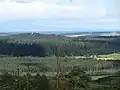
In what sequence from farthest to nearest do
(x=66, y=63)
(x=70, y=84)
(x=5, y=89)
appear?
(x=66, y=63), (x=70, y=84), (x=5, y=89)

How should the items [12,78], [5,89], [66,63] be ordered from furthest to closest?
[66,63] → [12,78] → [5,89]

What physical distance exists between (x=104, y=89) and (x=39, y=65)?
88529mm

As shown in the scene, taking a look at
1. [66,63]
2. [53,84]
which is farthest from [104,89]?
[66,63]

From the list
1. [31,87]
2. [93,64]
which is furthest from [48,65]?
[31,87]

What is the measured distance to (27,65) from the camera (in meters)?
166

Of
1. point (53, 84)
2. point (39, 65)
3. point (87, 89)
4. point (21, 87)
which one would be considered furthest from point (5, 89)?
point (39, 65)

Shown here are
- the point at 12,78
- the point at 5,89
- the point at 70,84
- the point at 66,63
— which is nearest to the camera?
the point at 5,89

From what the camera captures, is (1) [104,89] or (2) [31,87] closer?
(2) [31,87]

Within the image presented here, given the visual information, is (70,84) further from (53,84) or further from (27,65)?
(27,65)

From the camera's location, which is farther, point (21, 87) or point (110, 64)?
point (110, 64)

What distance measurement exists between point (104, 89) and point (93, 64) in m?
88.5

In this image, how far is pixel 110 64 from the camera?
16438 cm

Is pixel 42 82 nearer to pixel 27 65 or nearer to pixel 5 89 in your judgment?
pixel 5 89

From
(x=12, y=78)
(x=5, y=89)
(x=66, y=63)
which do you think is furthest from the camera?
(x=66, y=63)
